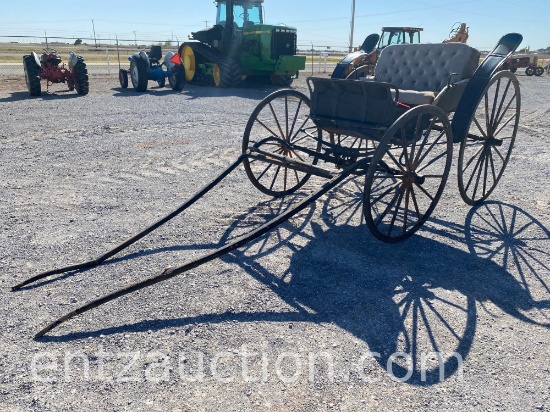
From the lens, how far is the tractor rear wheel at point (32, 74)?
13.1 metres

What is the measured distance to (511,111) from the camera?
1262 cm

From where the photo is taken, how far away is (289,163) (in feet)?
14.9

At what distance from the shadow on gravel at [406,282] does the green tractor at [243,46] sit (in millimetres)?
11999

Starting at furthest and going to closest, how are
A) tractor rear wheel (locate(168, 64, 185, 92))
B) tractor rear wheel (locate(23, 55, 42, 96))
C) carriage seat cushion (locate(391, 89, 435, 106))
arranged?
tractor rear wheel (locate(168, 64, 185, 92)), tractor rear wheel (locate(23, 55, 42, 96)), carriage seat cushion (locate(391, 89, 435, 106))

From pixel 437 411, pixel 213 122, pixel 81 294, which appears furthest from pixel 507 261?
pixel 213 122

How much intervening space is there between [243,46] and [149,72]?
322cm

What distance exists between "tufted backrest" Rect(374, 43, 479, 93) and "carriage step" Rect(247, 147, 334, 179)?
213 cm

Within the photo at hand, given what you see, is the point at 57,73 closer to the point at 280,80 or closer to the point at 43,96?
the point at 43,96

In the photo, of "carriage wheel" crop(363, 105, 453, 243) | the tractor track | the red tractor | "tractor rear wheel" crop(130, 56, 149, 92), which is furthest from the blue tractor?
"carriage wheel" crop(363, 105, 453, 243)

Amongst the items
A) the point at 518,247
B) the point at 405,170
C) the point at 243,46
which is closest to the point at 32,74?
the point at 243,46

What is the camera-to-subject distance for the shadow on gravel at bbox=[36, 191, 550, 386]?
3090mm

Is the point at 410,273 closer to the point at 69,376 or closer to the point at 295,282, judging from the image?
the point at 295,282

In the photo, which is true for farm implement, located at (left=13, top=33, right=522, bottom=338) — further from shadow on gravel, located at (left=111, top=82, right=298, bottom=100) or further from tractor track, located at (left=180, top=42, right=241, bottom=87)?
tractor track, located at (left=180, top=42, right=241, bottom=87)

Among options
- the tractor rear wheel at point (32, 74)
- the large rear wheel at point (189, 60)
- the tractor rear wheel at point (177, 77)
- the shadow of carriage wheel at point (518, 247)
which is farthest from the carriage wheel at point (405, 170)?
the large rear wheel at point (189, 60)
